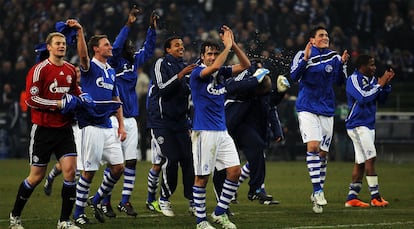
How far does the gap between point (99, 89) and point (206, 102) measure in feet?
5.08

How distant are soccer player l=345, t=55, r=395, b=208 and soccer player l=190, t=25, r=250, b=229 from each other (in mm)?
3871

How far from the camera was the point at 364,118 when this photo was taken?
1730 centimetres

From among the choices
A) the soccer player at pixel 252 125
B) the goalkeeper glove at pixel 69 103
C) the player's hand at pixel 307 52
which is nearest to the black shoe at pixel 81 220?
the goalkeeper glove at pixel 69 103

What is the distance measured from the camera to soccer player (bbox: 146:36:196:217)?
1545cm

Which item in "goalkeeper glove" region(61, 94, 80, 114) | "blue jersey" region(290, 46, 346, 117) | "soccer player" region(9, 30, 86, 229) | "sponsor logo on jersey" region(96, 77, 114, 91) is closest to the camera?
"goalkeeper glove" region(61, 94, 80, 114)

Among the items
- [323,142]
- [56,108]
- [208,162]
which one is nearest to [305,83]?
[323,142]

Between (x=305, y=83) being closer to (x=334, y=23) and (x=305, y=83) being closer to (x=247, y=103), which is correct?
(x=247, y=103)

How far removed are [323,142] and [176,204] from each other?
2.64 m

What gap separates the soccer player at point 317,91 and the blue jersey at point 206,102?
2.96m

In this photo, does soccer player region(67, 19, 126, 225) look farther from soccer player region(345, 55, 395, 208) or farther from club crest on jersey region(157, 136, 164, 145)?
soccer player region(345, 55, 395, 208)

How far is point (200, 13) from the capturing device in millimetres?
34188

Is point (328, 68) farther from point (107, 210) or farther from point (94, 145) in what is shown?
point (94, 145)

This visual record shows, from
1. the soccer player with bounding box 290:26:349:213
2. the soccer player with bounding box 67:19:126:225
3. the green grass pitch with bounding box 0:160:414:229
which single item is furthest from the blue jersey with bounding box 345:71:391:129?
the soccer player with bounding box 67:19:126:225

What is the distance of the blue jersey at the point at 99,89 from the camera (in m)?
14.1
